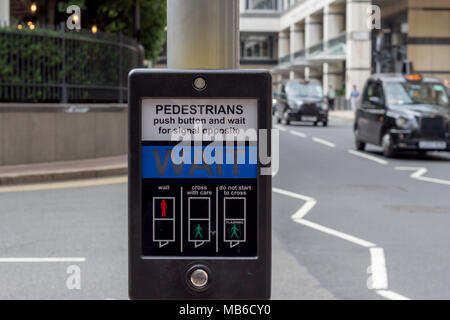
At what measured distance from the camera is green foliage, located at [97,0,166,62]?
25062 mm

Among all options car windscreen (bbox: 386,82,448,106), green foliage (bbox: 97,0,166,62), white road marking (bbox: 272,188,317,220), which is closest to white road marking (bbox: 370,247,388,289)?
white road marking (bbox: 272,188,317,220)

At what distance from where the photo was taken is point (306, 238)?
768cm

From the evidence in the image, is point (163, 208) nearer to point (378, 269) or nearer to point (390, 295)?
point (390, 295)

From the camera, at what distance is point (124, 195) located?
11.1 metres

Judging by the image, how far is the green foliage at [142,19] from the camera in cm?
2506

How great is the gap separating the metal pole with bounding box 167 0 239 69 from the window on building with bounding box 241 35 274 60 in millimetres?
84229

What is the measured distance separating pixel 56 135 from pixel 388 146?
7611 millimetres

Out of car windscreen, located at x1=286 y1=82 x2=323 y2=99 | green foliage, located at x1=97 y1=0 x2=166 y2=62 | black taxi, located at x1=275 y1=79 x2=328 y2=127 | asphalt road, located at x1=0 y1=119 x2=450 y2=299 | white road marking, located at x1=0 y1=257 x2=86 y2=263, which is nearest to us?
asphalt road, located at x1=0 y1=119 x2=450 y2=299

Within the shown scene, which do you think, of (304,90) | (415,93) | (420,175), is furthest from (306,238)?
(304,90)

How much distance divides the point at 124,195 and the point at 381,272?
5680mm

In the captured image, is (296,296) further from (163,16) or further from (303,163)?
(163,16)

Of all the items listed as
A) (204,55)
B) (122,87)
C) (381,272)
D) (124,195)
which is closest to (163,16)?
(122,87)

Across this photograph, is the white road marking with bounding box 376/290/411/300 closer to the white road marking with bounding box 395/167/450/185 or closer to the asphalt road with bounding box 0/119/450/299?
the asphalt road with bounding box 0/119/450/299

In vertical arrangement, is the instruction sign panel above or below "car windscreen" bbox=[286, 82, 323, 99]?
below
